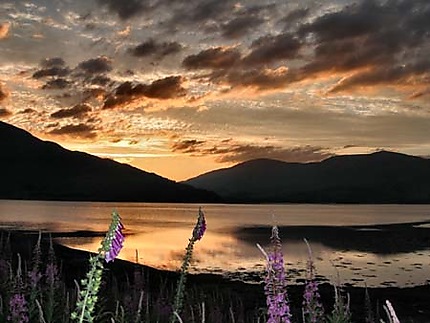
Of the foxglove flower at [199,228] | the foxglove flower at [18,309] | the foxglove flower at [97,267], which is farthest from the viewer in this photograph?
the foxglove flower at [18,309]

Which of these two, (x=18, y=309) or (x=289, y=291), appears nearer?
(x=18, y=309)

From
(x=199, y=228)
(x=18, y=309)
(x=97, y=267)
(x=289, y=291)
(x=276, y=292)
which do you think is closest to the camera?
(x=97, y=267)

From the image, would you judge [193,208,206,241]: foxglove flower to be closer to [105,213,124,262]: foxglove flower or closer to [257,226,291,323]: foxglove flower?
[257,226,291,323]: foxglove flower

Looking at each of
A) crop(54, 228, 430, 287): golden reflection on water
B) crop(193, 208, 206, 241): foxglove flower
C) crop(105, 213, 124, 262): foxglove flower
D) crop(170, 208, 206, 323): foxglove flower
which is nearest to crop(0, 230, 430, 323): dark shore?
crop(54, 228, 430, 287): golden reflection on water

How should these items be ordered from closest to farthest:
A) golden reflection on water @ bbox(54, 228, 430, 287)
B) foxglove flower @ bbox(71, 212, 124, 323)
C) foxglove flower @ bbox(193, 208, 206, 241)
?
foxglove flower @ bbox(71, 212, 124, 323), foxglove flower @ bbox(193, 208, 206, 241), golden reflection on water @ bbox(54, 228, 430, 287)

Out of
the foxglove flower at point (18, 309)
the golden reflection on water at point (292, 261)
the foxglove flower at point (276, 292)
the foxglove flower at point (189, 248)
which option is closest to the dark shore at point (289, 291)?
the golden reflection on water at point (292, 261)

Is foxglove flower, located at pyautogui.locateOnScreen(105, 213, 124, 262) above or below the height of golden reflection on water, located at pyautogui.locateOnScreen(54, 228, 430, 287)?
above

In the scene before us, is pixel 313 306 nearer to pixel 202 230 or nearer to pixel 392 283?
pixel 202 230

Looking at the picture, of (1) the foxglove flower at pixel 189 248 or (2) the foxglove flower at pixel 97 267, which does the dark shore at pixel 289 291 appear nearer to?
(1) the foxglove flower at pixel 189 248

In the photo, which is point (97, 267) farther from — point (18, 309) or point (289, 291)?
point (289, 291)

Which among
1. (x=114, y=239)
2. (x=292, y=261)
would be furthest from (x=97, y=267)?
(x=292, y=261)

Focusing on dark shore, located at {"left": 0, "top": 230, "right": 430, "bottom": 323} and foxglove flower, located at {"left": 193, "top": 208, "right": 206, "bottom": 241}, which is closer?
foxglove flower, located at {"left": 193, "top": 208, "right": 206, "bottom": 241}

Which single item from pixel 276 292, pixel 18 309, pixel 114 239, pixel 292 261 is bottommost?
pixel 292 261

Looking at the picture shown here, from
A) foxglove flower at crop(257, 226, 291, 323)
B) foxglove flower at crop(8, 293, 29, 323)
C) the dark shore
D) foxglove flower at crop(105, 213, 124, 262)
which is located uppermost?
foxglove flower at crop(105, 213, 124, 262)
